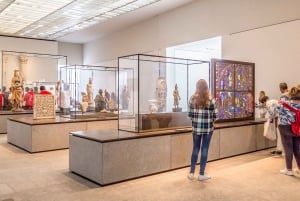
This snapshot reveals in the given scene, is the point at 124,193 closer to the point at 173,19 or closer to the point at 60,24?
the point at 173,19

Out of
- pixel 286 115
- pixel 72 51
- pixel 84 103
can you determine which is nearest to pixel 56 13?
pixel 84 103

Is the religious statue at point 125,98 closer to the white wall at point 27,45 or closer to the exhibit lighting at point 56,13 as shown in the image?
the exhibit lighting at point 56,13

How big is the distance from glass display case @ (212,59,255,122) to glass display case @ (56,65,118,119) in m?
3.25

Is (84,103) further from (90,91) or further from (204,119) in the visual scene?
(204,119)

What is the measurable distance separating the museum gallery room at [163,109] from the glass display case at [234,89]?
24mm

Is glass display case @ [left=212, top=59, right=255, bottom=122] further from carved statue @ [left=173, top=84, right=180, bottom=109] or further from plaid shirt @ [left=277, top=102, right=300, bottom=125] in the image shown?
plaid shirt @ [left=277, top=102, right=300, bottom=125]

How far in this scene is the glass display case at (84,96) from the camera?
8.47 m

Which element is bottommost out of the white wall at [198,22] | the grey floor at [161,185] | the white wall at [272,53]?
the grey floor at [161,185]

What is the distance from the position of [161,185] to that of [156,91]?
259 centimetres

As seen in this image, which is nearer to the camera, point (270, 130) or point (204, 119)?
point (204, 119)

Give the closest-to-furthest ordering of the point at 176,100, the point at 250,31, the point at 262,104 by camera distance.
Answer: the point at 176,100, the point at 262,104, the point at 250,31

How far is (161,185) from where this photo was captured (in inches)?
170

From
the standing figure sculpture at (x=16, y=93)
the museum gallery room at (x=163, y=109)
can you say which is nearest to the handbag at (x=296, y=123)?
the museum gallery room at (x=163, y=109)

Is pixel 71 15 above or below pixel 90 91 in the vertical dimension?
above
